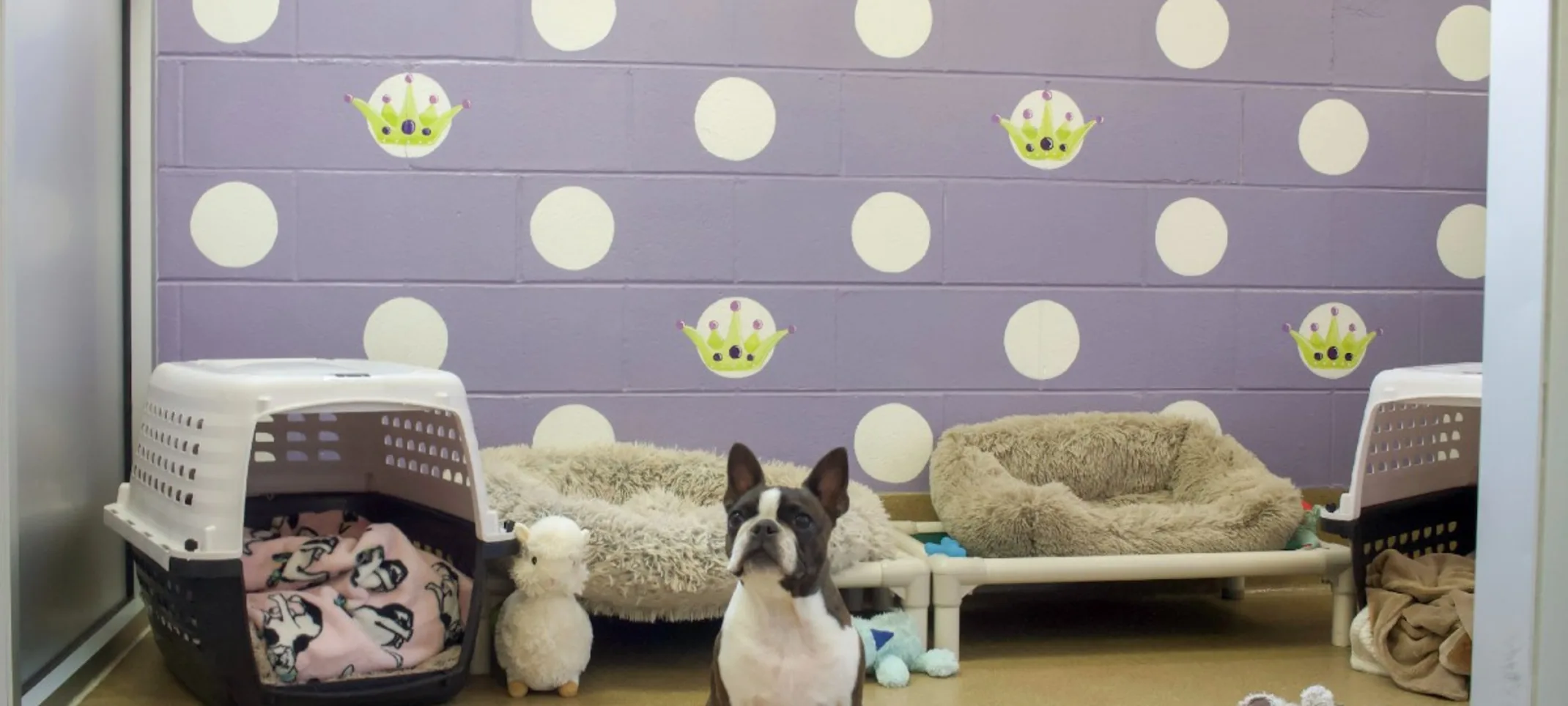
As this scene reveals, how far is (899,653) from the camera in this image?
2520mm

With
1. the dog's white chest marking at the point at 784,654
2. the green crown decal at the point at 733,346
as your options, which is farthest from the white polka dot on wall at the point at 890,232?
the dog's white chest marking at the point at 784,654

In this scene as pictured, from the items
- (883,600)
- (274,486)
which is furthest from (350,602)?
(883,600)

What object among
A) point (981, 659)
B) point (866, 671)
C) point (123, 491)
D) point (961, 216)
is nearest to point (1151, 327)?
point (961, 216)

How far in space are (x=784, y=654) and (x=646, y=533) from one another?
23.9 inches

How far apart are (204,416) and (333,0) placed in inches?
46.8

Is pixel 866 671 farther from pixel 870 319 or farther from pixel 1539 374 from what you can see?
pixel 1539 374

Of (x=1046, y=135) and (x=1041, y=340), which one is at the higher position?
(x=1046, y=135)

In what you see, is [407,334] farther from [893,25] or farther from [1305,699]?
[1305,699]

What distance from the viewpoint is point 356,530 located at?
2.56 meters

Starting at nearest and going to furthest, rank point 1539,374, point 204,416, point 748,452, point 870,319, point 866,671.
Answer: point 1539,374 < point 748,452 < point 204,416 < point 866,671 < point 870,319

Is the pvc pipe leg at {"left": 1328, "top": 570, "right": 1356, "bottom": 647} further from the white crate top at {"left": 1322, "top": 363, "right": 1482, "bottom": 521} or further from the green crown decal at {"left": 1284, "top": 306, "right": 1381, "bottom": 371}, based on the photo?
the green crown decal at {"left": 1284, "top": 306, "right": 1381, "bottom": 371}

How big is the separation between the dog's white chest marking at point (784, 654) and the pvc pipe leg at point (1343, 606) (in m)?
1.37

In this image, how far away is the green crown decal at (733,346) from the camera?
3051 mm

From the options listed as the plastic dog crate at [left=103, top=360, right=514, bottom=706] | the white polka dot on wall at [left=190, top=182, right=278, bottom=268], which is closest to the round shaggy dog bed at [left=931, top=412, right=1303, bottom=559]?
the plastic dog crate at [left=103, top=360, right=514, bottom=706]
